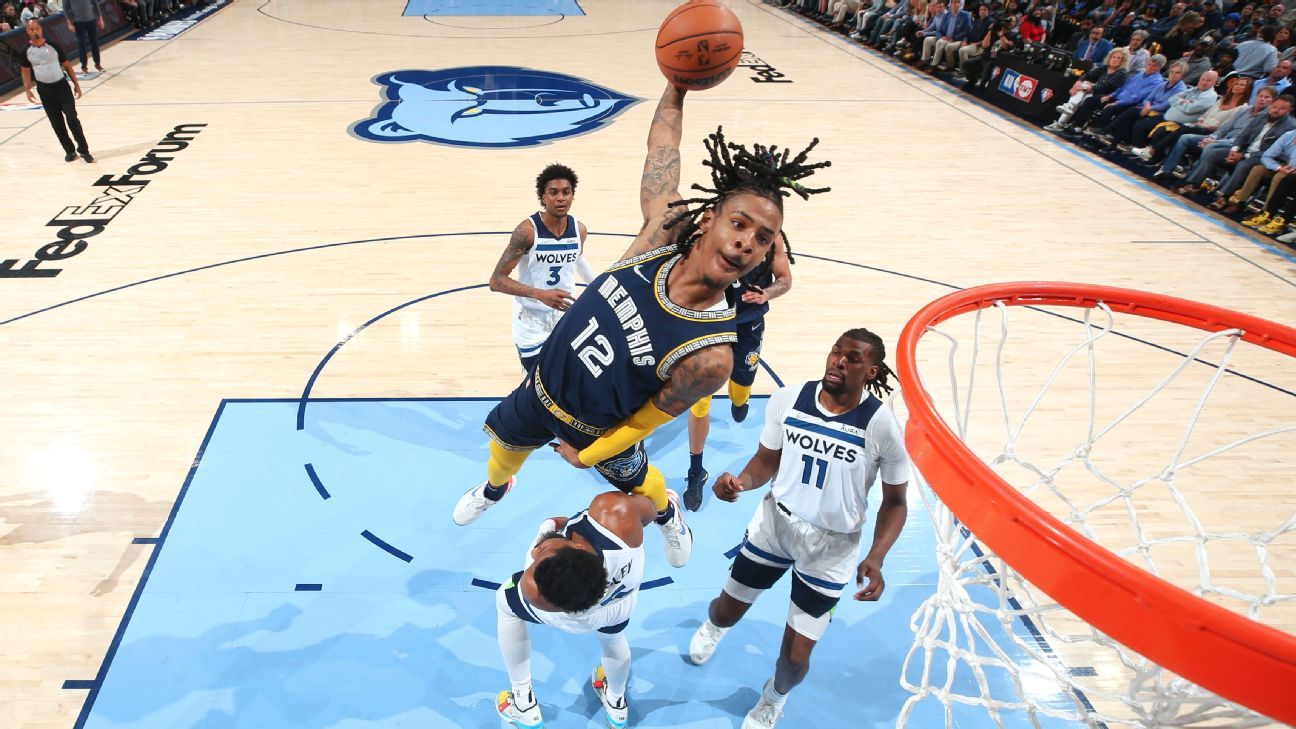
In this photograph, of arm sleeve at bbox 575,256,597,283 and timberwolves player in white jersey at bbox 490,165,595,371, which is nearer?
timberwolves player in white jersey at bbox 490,165,595,371

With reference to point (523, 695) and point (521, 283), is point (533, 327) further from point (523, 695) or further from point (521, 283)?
point (523, 695)

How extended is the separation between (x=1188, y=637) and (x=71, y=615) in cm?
459

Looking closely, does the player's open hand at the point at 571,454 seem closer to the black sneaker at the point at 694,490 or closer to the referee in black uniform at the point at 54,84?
the black sneaker at the point at 694,490

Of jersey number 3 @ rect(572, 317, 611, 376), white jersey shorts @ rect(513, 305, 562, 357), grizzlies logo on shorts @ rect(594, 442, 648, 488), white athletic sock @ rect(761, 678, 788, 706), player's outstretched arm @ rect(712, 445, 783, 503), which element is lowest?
white athletic sock @ rect(761, 678, 788, 706)

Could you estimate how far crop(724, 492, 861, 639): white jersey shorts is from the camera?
3.16 meters

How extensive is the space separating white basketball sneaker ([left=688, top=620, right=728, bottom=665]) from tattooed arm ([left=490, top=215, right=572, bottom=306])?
1867mm

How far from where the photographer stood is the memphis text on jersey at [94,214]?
23.6ft

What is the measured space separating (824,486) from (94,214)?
855cm

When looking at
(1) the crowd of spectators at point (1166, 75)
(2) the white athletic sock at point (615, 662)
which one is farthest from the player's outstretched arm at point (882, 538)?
(1) the crowd of spectators at point (1166, 75)

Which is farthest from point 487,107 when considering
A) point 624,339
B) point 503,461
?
point 624,339

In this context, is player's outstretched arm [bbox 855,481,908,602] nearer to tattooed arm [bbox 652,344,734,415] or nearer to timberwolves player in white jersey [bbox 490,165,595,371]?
tattooed arm [bbox 652,344,734,415]

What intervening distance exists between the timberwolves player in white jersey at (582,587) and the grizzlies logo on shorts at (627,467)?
0.33 m

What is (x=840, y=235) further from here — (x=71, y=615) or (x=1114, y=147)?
(x=71, y=615)

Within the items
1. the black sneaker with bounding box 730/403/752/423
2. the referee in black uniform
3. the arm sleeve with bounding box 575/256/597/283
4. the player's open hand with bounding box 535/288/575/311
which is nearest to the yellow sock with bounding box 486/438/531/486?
the player's open hand with bounding box 535/288/575/311
